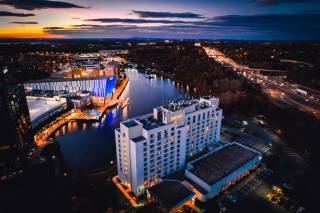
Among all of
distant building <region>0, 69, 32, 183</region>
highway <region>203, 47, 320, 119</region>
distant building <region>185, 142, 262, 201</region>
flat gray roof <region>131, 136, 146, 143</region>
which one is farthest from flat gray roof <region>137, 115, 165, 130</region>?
highway <region>203, 47, 320, 119</region>

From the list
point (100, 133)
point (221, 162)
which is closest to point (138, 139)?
point (221, 162)

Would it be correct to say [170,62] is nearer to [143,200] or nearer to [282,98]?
[282,98]

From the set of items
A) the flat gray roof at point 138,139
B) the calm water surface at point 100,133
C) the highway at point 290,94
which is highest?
the flat gray roof at point 138,139

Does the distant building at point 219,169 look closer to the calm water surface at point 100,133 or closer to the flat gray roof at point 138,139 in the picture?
the flat gray roof at point 138,139

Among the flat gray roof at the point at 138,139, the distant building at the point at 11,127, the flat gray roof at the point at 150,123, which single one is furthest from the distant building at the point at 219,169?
the distant building at the point at 11,127

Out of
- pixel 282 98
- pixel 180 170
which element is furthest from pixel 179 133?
pixel 282 98

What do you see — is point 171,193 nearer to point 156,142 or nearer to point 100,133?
point 156,142
